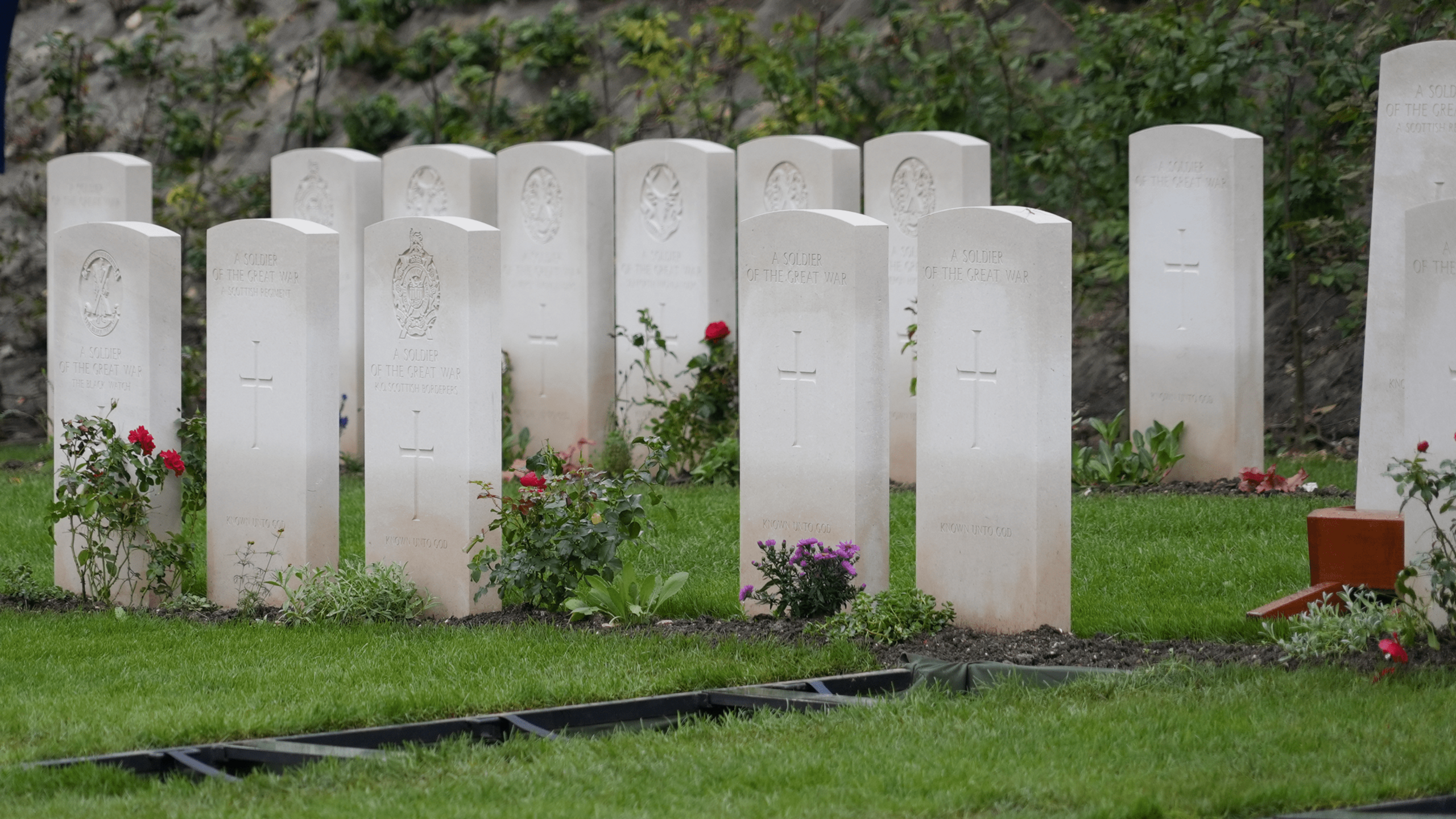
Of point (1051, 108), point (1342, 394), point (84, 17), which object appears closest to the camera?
point (1342, 394)

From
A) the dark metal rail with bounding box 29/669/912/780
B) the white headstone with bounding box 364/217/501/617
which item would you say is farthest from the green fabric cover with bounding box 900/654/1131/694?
the white headstone with bounding box 364/217/501/617

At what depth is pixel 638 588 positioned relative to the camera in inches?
289

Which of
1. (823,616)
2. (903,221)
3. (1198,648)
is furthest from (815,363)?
(903,221)

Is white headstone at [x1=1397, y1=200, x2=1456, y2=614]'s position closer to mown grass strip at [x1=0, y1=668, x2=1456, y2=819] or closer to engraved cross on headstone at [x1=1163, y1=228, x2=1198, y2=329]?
mown grass strip at [x1=0, y1=668, x2=1456, y2=819]

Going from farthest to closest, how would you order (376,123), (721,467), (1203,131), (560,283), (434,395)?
(376,123)
(560,283)
(721,467)
(1203,131)
(434,395)

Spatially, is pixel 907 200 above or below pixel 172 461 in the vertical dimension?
above

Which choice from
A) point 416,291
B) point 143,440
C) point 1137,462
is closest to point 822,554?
point 416,291

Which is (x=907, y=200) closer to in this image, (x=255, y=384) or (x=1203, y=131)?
(x=1203, y=131)

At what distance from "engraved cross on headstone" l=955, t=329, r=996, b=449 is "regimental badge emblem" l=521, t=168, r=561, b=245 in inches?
208

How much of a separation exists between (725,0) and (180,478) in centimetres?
1110

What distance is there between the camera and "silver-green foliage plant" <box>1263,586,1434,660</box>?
608 centimetres

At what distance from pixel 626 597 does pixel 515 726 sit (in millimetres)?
1685

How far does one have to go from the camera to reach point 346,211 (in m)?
12.6

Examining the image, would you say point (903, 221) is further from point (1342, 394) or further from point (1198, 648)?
point (1198, 648)
